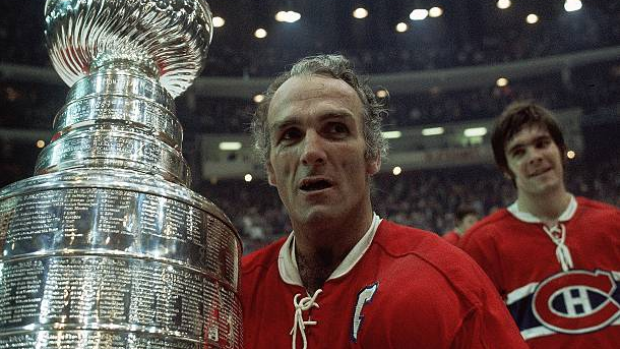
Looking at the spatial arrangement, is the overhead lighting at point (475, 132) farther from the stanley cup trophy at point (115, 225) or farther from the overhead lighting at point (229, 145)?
the stanley cup trophy at point (115, 225)

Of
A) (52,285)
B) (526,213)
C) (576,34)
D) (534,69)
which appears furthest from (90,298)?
(534,69)

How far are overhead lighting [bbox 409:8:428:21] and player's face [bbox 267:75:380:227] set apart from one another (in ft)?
18.9

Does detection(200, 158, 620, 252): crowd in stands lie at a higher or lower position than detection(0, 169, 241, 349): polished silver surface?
higher

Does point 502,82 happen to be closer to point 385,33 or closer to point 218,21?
point 385,33

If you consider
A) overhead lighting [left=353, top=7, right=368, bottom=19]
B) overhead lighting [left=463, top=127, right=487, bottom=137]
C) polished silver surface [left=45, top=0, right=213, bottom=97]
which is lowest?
polished silver surface [left=45, top=0, right=213, bottom=97]

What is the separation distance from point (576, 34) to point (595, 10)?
4.75ft

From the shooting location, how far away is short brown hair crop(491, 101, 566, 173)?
165cm

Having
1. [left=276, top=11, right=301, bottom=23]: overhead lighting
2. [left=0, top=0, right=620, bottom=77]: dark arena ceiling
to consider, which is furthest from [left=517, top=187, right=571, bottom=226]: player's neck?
[left=276, top=11, right=301, bottom=23]: overhead lighting

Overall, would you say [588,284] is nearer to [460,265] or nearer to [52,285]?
[460,265]

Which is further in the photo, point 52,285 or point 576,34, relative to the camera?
point 576,34

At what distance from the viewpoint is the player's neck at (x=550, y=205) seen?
1589mm

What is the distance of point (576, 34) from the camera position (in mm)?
8070

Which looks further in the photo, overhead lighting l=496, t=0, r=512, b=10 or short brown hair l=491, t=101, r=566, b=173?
overhead lighting l=496, t=0, r=512, b=10

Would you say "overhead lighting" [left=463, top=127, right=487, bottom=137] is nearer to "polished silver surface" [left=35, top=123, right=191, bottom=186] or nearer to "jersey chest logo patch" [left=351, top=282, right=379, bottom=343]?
"jersey chest logo patch" [left=351, top=282, right=379, bottom=343]
